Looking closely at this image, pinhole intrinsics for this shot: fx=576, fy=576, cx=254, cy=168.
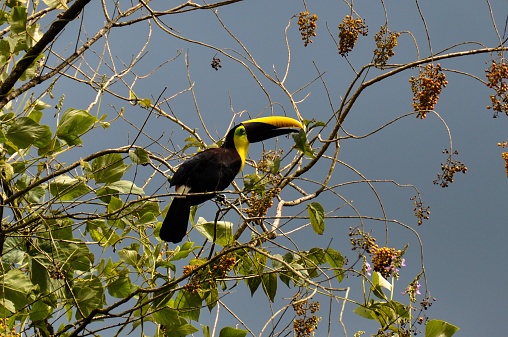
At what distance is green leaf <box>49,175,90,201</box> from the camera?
3.56m


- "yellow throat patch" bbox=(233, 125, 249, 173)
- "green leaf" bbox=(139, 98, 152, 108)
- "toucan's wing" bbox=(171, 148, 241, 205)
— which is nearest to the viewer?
"green leaf" bbox=(139, 98, 152, 108)

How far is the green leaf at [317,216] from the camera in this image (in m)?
3.27

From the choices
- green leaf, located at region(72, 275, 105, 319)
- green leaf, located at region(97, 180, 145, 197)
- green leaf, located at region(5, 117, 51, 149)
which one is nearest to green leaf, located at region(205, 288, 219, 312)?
green leaf, located at region(72, 275, 105, 319)

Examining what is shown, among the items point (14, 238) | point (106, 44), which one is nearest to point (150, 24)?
point (106, 44)

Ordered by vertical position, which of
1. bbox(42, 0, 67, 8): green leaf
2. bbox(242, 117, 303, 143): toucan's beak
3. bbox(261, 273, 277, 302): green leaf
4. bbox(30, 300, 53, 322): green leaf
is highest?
bbox(242, 117, 303, 143): toucan's beak

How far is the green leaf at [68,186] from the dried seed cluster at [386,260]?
183cm

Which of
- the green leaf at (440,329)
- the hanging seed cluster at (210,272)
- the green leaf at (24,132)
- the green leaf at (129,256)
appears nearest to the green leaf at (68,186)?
the green leaf at (24,132)

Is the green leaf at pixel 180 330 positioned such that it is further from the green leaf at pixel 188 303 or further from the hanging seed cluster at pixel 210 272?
the hanging seed cluster at pixel 210 272

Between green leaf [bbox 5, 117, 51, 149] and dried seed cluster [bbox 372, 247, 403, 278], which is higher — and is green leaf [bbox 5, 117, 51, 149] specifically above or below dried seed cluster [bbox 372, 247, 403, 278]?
above

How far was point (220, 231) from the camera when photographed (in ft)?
11.8

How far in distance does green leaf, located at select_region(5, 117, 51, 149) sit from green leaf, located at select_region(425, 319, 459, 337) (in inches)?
96.7

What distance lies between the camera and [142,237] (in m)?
3.97

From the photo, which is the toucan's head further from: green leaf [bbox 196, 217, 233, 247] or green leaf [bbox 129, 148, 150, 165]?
green leaf [bbox 129, 148, 150, 165]

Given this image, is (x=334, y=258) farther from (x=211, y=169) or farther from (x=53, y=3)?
(x=53, y=3)
